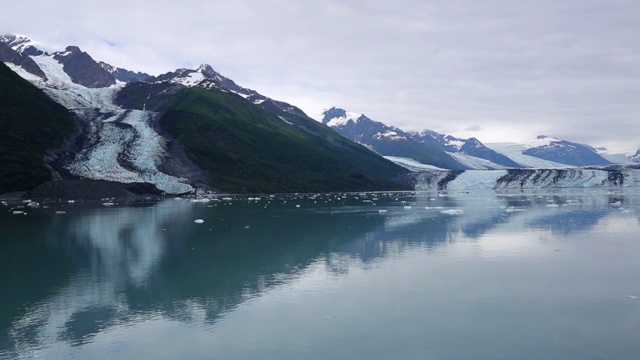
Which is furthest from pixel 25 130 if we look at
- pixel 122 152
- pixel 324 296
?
pixel 324 296

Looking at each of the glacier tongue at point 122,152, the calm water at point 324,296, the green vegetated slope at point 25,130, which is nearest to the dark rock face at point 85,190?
the green vegetated slope at point 25,130

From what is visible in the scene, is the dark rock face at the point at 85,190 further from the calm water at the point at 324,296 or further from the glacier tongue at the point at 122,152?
the calm water at the point at 324,296

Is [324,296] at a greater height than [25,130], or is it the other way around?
[25,130]

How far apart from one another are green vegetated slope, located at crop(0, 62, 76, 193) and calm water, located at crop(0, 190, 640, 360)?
78.1 meters

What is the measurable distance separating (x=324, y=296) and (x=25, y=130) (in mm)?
142272

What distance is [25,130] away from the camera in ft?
451

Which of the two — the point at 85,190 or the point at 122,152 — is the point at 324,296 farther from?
the point at 122,152

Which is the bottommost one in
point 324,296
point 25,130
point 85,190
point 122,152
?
point 324,296

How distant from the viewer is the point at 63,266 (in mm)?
31000

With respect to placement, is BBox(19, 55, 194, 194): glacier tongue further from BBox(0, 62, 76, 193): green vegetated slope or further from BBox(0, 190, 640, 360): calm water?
BBox(0, 190, 640, 360): calm water

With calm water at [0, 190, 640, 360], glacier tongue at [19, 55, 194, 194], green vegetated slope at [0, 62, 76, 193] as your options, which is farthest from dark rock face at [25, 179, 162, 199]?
calm water at [0, 190, 640, 360]

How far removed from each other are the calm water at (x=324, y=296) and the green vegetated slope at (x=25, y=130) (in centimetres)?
7812

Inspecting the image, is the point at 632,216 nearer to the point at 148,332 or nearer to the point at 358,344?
the point at 358,344

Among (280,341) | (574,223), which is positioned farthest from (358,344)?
(574,223)
